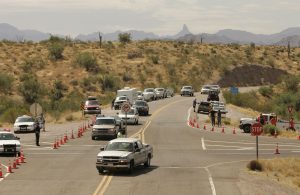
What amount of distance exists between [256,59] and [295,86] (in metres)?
33.9

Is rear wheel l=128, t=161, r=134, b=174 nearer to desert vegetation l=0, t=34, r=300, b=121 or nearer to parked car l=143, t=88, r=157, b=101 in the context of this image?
desert vegetation l=0, t=34, r=300, b=121

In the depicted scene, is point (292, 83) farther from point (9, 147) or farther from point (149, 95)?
point (9, 147)

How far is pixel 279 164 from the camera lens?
1339 inches

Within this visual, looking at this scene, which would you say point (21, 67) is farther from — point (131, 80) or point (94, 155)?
point (94, 155)

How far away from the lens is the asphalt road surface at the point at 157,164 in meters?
25.3

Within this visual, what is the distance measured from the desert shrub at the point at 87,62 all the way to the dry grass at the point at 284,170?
9094cm

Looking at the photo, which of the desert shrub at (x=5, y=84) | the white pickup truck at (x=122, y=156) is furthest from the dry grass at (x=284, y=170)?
the desert shrub at (x=5, y=84)

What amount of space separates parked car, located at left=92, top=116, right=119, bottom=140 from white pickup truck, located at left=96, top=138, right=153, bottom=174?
1530cm

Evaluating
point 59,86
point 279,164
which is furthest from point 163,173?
point 59,86

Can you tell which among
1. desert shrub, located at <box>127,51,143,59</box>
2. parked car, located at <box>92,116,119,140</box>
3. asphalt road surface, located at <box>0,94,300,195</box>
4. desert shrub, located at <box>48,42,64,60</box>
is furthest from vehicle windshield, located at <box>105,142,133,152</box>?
desert shrub, located at <box>127,51,143,59</box>

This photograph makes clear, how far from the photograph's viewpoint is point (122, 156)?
2838 centimetres

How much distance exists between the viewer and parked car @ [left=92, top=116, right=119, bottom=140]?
46594 mm

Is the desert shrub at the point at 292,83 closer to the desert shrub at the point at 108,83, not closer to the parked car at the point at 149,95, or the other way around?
the desert shrub at the point at 108,83

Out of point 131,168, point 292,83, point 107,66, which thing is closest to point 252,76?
point 292,83
